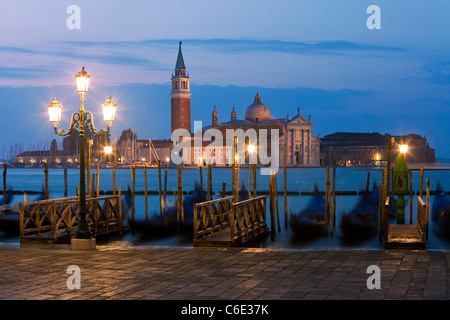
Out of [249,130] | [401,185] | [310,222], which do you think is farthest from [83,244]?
[249,130]

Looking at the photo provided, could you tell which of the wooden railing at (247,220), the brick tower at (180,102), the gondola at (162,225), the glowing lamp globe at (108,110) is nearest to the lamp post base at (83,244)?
the glowing lamp globe at (108,110)

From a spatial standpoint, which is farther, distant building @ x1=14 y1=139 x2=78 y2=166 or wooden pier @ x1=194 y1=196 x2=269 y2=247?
distant building @ x1=14 y1=139 x2=78 y2=166

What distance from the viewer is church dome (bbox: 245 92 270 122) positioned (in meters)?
106

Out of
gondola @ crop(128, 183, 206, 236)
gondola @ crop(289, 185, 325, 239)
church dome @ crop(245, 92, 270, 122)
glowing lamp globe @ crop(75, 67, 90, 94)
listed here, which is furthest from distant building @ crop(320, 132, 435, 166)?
glowing lamp globe @ crop(75, 67, 90, 94)

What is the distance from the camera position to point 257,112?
107 m

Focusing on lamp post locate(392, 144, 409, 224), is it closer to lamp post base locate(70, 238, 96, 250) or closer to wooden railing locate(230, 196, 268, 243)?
wooden railing locate(230, 196, 268, 243)

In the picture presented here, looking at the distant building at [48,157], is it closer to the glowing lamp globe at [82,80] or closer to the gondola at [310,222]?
the gondola at [310,222]

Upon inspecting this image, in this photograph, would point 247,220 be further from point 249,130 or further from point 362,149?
point 362,149

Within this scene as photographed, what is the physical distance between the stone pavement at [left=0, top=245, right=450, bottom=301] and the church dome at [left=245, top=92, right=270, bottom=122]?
98.4m

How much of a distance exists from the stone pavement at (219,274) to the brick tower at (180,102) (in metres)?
89.1

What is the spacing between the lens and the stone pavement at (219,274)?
5379mm
